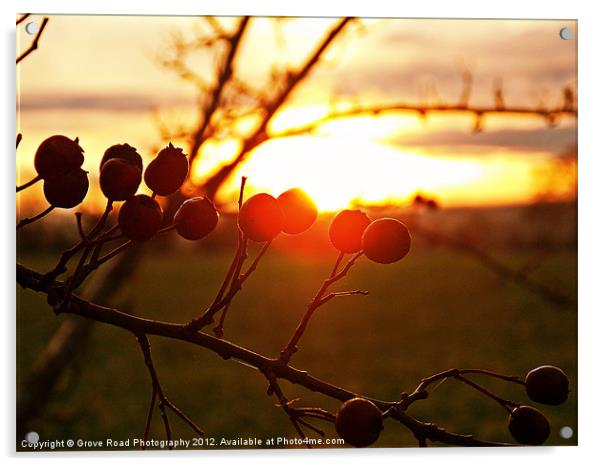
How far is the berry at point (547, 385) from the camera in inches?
28.2

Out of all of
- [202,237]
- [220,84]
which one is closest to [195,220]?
[202,237]

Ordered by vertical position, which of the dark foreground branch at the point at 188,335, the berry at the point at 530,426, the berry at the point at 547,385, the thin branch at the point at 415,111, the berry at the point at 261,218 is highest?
the thin branch at the point at 415,111

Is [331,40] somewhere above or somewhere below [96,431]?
above

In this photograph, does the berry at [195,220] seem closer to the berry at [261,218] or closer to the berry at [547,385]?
the berry at [261,218]

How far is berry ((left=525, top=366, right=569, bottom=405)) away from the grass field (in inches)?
162

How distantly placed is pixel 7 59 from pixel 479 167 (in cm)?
114

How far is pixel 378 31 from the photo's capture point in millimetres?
1762

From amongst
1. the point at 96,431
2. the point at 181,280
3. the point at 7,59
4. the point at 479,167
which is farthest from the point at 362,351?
the point at 7,59

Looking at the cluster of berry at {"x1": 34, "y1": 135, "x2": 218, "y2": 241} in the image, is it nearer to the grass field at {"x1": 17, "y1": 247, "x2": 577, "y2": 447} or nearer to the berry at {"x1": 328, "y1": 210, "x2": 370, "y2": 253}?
the berry at {"x1": 328, "y1": 210, "x2": 370, "y2": 253}

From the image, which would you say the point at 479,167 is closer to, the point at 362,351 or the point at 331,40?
the point at 331,40

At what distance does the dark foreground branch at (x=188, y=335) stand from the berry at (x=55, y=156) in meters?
0.09

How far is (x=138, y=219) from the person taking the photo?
601 millimetres

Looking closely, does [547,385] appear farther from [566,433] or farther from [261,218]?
[566,433]
